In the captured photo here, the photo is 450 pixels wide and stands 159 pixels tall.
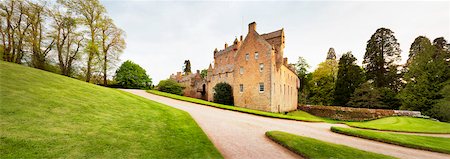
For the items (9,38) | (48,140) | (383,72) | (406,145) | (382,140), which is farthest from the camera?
(383,72)

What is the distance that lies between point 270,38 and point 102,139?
104ft

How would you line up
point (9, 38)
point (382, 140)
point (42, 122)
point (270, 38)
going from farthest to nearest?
point (270, 38) < point (9, 38) < point (382, 140) < point (42, 122)

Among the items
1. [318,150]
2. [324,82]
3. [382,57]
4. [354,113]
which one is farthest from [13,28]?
[382,57]

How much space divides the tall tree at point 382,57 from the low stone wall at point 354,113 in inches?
512

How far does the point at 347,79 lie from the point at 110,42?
47.1 metres

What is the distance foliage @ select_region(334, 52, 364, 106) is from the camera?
121 ft

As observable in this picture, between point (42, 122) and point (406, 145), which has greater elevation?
point (42, 122)

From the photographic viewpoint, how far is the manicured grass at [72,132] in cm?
400

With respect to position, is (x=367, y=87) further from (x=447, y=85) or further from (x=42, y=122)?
(x=42, y=122)

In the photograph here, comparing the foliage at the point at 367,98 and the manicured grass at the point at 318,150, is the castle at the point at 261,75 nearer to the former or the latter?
the foliage at the point at 367,98

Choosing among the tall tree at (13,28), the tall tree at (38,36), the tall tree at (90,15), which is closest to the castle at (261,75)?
the tall tree at (90,15)

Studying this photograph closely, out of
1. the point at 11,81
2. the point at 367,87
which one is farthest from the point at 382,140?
the point at 367,87

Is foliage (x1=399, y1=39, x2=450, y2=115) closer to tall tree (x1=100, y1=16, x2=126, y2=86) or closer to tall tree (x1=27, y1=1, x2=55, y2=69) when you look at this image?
tall tree (x1=100, y1=16, x2=126, y2=86)

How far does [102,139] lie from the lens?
5148mm
